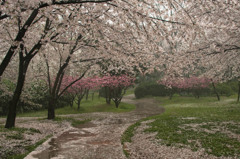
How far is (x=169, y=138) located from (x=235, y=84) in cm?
4329

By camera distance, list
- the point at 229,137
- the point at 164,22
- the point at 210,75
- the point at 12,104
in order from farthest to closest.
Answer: the point at 210,75 → the point at 12,104 → the point at 229,137 → the point at 164,22

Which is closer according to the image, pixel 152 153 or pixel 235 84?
pixel 152 153

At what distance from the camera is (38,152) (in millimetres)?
7602

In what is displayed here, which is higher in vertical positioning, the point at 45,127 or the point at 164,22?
the point at 164,22

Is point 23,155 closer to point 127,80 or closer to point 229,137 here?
point 229,137

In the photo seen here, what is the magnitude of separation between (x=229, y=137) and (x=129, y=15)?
7.08 m

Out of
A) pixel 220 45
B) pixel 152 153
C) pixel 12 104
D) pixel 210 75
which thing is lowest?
pixel 152 153

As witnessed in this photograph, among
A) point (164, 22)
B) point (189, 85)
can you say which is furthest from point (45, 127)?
point (189, 85)

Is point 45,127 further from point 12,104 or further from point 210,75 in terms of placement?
point 210,75

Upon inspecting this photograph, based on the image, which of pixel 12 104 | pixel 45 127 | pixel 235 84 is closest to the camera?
pixel 12 104

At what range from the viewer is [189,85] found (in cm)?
3950

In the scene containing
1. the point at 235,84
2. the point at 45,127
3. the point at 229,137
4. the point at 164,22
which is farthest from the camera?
the point at 235,84

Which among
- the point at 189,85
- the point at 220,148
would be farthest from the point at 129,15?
the point at 189,85

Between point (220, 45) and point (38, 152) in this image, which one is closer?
point (38, 152)
